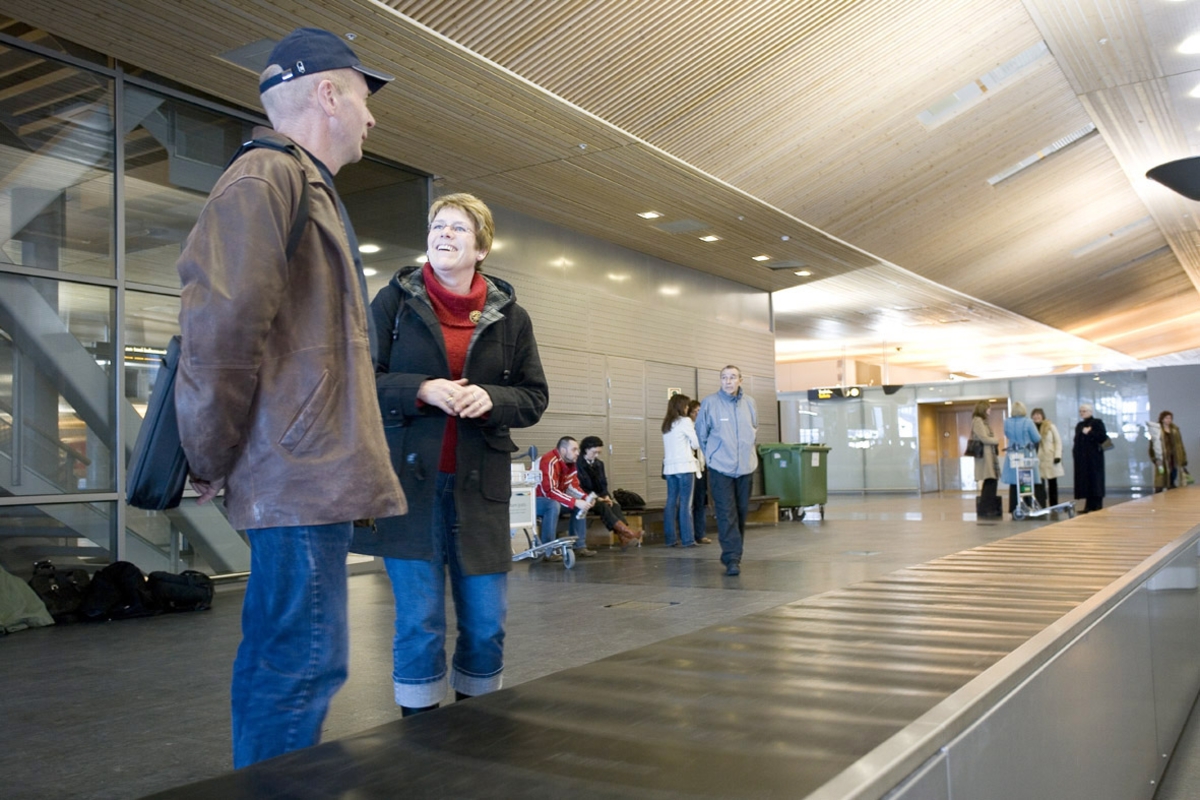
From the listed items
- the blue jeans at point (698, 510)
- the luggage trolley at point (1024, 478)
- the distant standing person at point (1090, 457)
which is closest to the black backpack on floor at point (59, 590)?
the blue jeans at point (698, 510)

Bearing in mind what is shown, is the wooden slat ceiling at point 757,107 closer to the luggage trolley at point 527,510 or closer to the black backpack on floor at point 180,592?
the luggage trolley at point 527,510

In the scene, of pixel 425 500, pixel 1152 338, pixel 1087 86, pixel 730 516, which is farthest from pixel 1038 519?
pixel 1152 338

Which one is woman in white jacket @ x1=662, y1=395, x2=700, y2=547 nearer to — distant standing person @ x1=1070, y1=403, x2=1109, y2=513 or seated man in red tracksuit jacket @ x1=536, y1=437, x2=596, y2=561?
seated man in red tracksuit jacket @ x1=536, y1=437, x2=596, y2=561

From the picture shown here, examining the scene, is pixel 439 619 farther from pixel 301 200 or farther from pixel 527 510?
→ pixel 527 510

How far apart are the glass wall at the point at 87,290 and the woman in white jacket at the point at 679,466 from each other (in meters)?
5.03

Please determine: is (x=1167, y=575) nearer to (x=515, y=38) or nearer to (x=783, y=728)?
(x=783, y=728)

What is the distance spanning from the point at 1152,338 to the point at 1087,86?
22.9 metres

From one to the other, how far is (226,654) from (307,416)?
4.21m

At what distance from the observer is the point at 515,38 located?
24.7ft

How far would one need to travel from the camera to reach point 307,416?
69.1 inches

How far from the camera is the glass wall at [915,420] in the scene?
22312 millimetres

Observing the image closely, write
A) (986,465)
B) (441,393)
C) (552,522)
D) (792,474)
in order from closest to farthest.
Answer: (441,393) < (552,522) < (986,465) < (792,474)

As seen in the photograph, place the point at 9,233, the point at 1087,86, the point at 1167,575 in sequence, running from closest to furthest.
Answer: the point at 1167,575, the point at 9,233, the point at 1087,86

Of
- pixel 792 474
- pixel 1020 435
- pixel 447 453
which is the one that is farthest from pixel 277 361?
pixel 792 474
